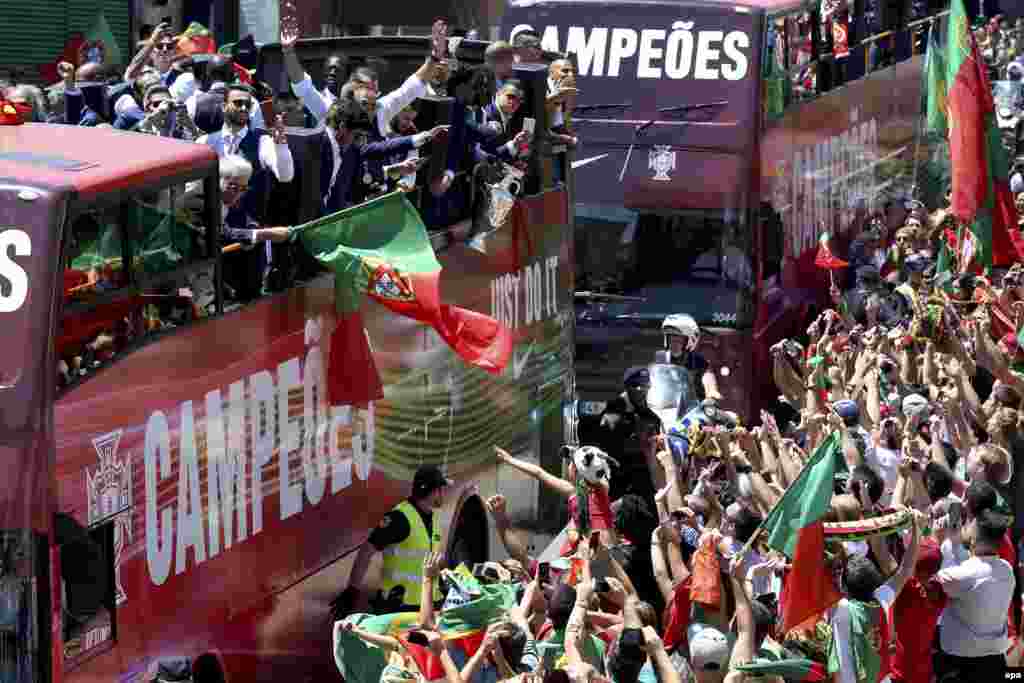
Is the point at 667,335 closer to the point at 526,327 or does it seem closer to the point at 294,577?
the point at 526,327

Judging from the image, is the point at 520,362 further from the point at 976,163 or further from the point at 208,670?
the point at 976,163

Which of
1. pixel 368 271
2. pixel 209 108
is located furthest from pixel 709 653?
pixel 209 108

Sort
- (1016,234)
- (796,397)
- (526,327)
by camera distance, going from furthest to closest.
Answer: (1016,234), (796,397), (526,327)

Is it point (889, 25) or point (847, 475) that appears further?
point (889, 25)

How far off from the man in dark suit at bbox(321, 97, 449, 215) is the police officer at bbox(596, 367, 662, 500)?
142 inches

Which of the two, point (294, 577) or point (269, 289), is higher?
point (269, 289)

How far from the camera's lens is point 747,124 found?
1639cm

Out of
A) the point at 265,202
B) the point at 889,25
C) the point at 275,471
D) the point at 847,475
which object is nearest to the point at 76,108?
the point at 265,202

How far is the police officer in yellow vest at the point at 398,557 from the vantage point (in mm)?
10500

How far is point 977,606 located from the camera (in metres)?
10.1

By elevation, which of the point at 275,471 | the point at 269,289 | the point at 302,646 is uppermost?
the point at 269,289

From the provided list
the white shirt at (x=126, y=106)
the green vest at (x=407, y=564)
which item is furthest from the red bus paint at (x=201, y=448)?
the white shirt at (x=126, y=106)

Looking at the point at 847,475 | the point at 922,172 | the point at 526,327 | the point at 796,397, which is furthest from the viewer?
the point at 922,172

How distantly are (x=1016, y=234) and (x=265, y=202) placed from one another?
12.1 metres
